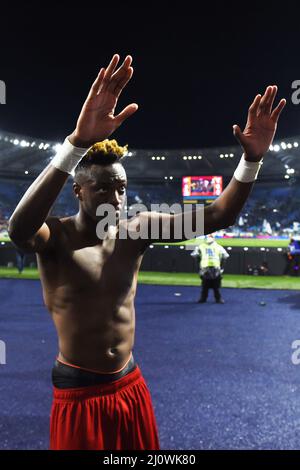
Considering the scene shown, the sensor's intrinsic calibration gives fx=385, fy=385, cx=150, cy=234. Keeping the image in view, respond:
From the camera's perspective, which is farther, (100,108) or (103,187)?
(103,187)

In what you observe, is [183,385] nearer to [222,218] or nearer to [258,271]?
[222,218]

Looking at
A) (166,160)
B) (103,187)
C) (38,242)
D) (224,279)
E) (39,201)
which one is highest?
(166,160)

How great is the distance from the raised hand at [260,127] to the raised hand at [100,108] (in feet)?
2.14

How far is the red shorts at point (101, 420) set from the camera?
5.97ft

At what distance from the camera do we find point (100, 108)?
1406 mm

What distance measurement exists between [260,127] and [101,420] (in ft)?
5.17

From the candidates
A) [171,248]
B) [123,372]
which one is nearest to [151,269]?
[171,248]

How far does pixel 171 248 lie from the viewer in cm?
1917

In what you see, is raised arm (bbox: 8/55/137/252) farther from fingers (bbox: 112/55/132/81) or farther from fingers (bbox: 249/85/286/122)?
fingers (bbox: 249/85/286/122)

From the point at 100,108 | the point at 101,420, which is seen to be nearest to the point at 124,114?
the point at 100,108

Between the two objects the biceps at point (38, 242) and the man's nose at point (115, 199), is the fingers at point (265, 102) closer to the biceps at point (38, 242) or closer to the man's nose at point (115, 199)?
the man's nose at point (115, 199)

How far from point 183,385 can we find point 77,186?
379cm

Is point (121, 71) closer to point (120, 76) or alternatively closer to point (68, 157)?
point (120, 76)

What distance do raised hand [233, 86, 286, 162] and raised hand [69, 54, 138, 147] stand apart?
2.14 feet
